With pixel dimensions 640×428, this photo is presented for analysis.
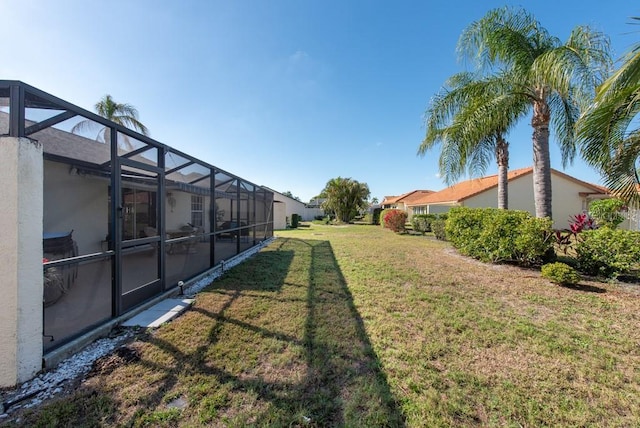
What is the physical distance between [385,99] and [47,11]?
12325mm

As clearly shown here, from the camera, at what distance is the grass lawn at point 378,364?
6.72 feet

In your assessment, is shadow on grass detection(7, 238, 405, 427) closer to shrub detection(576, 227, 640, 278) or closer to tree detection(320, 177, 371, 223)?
shrub detection(576, 227, 640, 278)

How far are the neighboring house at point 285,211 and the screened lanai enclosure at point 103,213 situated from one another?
51.5 feet

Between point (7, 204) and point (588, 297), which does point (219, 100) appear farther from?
point (588, 297)

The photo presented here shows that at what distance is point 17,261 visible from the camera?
2.25 m

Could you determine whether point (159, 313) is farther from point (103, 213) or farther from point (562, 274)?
point (562, 274)

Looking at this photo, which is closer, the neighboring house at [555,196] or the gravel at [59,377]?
the gravel at [59,377]

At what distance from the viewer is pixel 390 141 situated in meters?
17.4

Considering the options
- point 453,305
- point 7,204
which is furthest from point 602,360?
point 7,204

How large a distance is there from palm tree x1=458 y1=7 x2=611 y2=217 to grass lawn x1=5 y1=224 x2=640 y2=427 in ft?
14.9

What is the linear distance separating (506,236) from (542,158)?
271 cm

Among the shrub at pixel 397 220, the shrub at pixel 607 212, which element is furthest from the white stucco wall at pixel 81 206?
the shrub at pixel 607 212

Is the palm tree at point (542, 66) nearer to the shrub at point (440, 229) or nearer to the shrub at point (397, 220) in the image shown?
the shrub at point (440, 229)

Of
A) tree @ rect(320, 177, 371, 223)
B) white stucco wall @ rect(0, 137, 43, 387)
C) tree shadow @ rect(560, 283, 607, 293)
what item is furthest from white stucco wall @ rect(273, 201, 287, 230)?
white stucco wall @ rect(0, 137, 43, 387)
